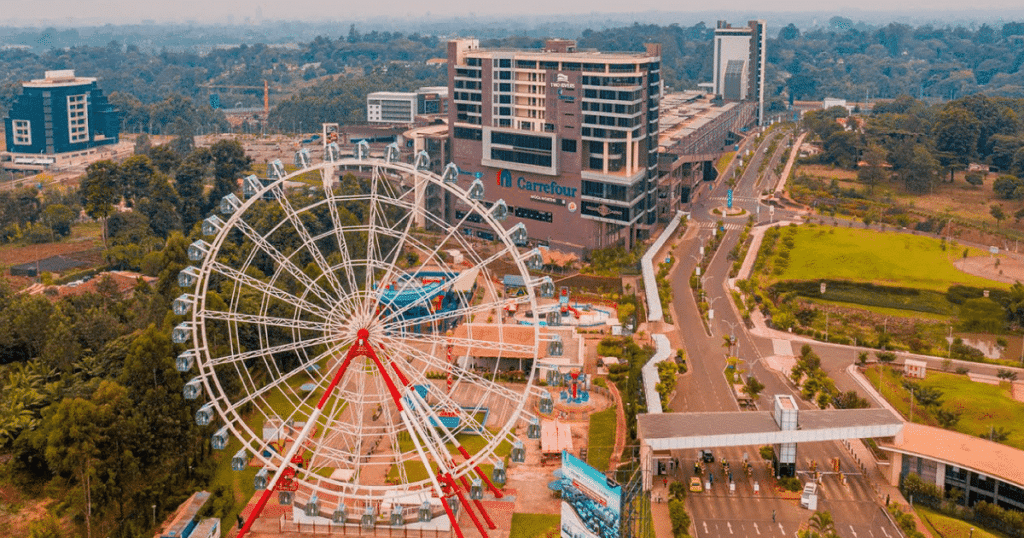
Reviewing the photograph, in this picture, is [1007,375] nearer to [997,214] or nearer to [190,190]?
[997,214]

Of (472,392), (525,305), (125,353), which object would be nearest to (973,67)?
(525,305)

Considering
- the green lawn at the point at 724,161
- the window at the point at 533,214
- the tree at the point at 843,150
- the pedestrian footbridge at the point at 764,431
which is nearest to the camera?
the pedestrian footbridge at the point at 764,431

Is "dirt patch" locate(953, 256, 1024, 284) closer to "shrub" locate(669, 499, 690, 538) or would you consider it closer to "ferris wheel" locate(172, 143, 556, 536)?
"ferris wheel" locate(172, 143, 556, 536)

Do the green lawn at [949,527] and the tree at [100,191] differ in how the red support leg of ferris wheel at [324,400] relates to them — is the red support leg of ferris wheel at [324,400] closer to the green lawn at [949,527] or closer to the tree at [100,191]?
the green lawn at [949,527]

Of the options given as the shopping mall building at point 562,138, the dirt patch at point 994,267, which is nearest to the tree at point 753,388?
the shopping mall building at point 562,138

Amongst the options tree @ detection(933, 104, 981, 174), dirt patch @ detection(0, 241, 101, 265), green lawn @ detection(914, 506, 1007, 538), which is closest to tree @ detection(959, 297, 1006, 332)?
green lawn @ detection(914, 506, 1007, 538)

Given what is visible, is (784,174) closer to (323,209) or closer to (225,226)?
(323,209)
